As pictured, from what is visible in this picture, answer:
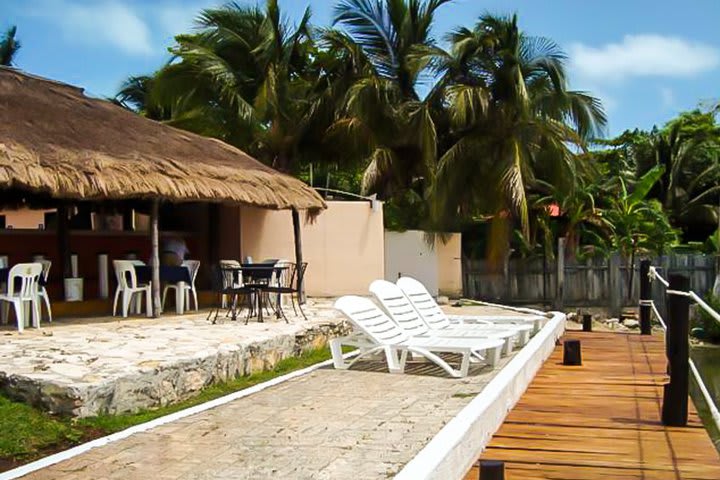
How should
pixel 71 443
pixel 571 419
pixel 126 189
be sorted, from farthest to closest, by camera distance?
pixel 126 189
pixel 571 419
pixel 71 443

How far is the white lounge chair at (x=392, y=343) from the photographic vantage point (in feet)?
23.7

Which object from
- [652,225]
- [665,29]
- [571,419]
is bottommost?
[571,419]

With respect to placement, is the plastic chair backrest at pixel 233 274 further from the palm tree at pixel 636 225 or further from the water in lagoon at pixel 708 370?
the palm tree at pixel 636 225

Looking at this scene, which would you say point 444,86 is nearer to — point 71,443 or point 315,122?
point 315,122

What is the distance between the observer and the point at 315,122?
18.0 m

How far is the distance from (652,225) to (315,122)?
9.20 metres

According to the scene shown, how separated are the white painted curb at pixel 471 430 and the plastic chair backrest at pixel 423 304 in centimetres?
155

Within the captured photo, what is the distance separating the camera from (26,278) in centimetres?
938

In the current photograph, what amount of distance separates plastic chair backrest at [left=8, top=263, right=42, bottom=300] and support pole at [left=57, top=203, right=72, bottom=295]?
2368 millimetres

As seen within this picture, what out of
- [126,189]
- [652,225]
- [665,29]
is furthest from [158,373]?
[652,225]

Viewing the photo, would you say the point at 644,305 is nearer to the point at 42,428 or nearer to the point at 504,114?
the point at 504,114

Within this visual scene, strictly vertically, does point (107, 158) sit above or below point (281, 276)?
above

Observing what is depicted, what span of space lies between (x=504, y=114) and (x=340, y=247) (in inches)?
187

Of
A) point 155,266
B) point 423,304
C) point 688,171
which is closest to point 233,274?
point 155,266
